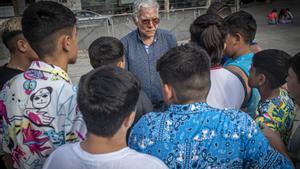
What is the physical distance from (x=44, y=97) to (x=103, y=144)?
1.71ft

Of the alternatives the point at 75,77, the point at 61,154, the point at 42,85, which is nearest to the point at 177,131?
the point at 61,154

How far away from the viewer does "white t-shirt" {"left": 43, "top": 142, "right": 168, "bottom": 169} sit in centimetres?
127

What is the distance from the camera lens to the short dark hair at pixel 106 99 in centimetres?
128

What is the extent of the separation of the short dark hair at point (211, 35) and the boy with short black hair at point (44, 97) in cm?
95

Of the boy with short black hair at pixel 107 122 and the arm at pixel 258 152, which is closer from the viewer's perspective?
the boy with short black hair at pixel 107 122

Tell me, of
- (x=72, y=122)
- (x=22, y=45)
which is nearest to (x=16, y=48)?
(x=22, y=45)

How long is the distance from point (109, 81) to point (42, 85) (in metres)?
0.53

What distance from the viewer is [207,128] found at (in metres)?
1.52

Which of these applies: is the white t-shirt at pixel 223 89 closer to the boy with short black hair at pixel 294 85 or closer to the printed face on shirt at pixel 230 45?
the boy with short black hair at pixel 294 85

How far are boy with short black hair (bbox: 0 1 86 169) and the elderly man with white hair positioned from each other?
154 cm

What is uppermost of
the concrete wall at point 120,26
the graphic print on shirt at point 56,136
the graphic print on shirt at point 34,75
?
the graphic print on shirt at point 34,75

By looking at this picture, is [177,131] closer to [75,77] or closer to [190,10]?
[75,77]

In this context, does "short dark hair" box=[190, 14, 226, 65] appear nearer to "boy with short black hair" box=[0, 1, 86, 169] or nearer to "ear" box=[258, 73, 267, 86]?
"ear" box=[258, 73, 267, 86]

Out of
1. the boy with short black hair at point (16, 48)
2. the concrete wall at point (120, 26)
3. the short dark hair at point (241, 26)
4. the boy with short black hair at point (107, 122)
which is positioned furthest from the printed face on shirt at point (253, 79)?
the concrete wall at point (120, 26)
